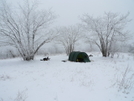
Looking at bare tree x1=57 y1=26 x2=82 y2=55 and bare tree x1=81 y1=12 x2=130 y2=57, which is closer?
bare tree x1=81 y1=12 x2=130 y2=57

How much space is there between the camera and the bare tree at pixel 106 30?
13805 millimetres

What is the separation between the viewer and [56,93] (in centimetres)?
→ 337

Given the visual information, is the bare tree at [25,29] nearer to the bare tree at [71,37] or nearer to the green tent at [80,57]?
the green tent at [80,57]

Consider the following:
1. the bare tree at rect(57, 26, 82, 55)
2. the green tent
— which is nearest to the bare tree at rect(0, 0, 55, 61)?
the green tent

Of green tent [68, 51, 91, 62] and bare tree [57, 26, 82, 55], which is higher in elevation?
bare tree [57, 26, 82, 55]

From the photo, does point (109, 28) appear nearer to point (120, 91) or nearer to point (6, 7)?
point (120, 91)

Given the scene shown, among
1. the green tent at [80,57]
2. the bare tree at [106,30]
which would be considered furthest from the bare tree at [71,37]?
the green tent at [80,57]

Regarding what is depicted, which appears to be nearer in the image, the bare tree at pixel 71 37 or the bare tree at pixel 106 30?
the bare tree at pixel 106 30

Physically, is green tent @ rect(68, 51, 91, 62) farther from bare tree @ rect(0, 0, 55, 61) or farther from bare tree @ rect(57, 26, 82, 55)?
bare tree @ rect(57, 26, 82, 55)

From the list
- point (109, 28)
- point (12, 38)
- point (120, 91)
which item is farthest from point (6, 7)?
point (109, 28)

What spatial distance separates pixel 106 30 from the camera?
14.5 metres

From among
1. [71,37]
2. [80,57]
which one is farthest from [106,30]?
[71,37]

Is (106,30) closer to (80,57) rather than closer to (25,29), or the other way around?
(80,57)

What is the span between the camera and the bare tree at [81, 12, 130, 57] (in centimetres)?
1380
